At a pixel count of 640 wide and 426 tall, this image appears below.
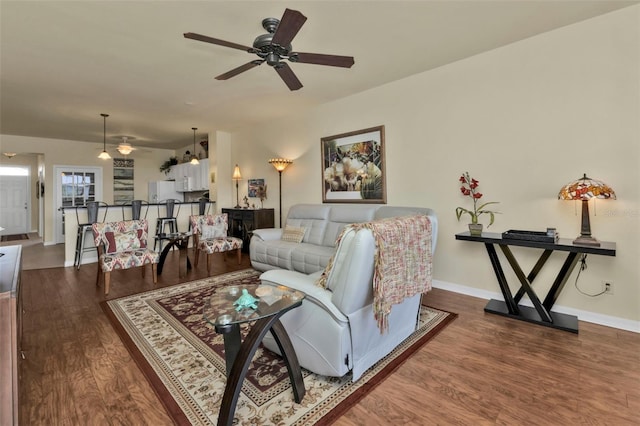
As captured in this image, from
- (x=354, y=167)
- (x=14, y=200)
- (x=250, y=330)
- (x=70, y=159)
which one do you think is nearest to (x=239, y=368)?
(x=250, y=330)

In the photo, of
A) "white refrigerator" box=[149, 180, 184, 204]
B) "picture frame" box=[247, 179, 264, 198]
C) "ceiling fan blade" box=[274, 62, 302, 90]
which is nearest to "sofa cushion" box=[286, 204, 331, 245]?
"picture frame" box=[247, 179, 264, 198]

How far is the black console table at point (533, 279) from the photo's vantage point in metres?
2.45

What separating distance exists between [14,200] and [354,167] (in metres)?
10.3

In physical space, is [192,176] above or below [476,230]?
above

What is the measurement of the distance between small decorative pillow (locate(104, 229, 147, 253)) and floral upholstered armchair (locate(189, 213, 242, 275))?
0.75 meters

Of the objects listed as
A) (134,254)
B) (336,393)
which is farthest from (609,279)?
(134,254)

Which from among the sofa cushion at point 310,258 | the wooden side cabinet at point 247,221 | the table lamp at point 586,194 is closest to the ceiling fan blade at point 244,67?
the sofa cushion at point 310,258

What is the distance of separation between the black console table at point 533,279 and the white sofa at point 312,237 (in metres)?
0.91

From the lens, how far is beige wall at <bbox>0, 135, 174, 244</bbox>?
677 centimetres

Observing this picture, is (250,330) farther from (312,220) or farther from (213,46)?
(312,220)

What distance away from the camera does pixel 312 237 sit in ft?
13.9

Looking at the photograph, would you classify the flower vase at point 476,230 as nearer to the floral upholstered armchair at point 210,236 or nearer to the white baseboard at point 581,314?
the white baseboard at point 581,314

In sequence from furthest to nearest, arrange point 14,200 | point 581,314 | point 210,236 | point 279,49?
1. point 14,200
2. point 210,236
3. point 581,314
4. point 279,49

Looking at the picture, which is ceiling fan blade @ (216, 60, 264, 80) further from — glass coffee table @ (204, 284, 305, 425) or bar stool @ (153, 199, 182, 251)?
bar stool @ (153, 199, 182, 251)
